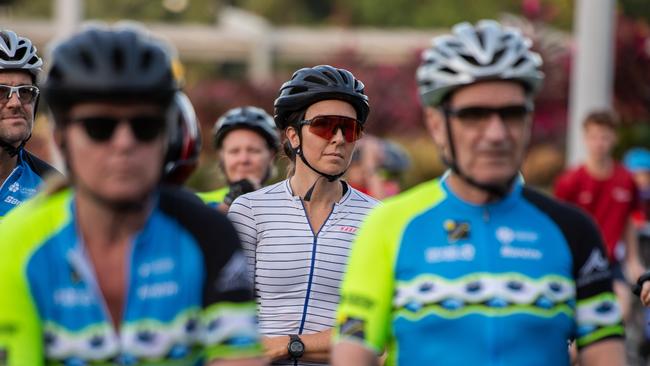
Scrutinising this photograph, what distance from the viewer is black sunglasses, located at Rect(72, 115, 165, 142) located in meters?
4.48

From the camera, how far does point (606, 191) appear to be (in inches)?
580

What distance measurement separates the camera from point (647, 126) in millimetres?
35781

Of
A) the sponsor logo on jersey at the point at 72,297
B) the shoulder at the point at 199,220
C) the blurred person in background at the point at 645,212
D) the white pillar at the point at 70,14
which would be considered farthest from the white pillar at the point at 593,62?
the sponsor logo on jersey at the point at 72,297

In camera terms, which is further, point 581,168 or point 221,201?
point 581,168

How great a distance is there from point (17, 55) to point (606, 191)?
7549 millimetres

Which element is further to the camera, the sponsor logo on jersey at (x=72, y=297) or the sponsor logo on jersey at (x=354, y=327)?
the sponsor logo on jersey at (x=354, y=327)

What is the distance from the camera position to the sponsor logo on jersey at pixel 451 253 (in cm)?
505

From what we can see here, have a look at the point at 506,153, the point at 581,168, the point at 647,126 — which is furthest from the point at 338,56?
the point at 506,153

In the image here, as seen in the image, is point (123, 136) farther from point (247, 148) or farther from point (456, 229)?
point (247, 148)

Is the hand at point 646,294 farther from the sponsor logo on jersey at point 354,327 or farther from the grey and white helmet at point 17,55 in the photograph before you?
the grey and white helmet at point 17,55

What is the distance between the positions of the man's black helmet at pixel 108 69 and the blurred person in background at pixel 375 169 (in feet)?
32.5

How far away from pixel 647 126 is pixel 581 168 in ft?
70.4

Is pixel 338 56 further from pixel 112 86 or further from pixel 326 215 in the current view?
pixel 112 86

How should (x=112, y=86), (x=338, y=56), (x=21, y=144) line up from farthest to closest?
(x=338, y=56)
(x=21, y=144)
(x=112, y=86)
